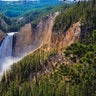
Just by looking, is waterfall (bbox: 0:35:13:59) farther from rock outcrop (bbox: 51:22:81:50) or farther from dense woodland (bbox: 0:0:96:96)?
dense woodland (bbox: 0:0:96:96)

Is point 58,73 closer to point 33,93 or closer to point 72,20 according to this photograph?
point 33,93

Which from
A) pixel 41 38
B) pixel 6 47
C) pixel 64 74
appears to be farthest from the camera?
pixel 6 47

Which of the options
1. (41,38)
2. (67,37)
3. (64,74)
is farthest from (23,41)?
(64,74)

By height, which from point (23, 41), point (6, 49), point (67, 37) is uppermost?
point (67, 37)

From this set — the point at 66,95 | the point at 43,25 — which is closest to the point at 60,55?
the point at 66,95

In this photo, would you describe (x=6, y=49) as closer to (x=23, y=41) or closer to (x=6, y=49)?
(x=6, y=49)

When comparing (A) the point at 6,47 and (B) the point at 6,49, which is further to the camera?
(A) the point at 6,47

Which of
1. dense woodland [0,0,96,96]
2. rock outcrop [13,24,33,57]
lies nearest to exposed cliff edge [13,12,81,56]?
rock outcrop [13,24,33,57]
